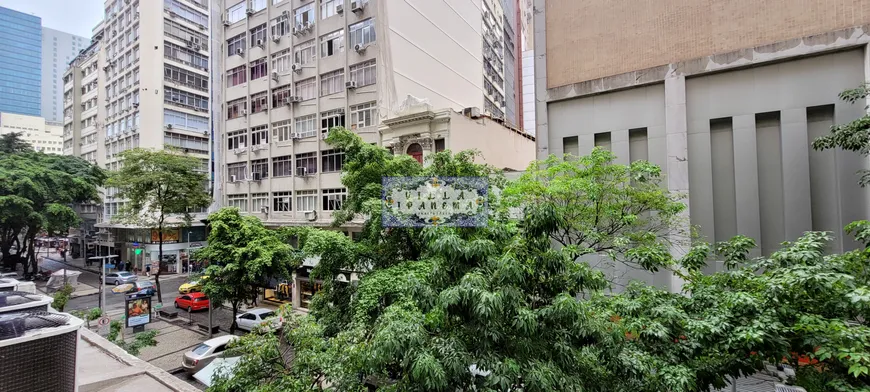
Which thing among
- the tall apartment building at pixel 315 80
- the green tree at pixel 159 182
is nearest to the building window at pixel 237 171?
the tall apartment building at pixel 315 80

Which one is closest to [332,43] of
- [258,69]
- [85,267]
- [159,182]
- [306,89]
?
[306,89]

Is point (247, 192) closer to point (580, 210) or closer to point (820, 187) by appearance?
point (580, 210)

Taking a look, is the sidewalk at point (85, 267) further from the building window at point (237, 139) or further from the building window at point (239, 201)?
the building window at point (237, 139)

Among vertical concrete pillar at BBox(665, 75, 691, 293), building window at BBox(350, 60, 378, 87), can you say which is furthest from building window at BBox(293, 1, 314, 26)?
vertical concrete pillar at BBox(665, 75, 691, 293)

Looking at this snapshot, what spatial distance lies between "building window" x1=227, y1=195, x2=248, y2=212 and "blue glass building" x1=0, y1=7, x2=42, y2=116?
116 m

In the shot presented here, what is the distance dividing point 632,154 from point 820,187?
474cm

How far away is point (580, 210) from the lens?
33.7ft

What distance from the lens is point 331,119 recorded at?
21359 millimetres

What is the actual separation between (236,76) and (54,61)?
147486mm

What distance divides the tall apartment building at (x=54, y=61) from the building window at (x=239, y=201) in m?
140

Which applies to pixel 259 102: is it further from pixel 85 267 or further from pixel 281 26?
pixel 85 267

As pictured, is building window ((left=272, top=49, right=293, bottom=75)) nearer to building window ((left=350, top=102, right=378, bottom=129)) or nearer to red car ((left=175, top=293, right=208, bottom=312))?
building window ((left=350, top=102, right=378, bottom=129))

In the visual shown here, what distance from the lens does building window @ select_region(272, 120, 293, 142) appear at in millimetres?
23234

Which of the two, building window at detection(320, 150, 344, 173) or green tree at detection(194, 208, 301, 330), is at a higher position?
building window at detection(320, 150, 344, 173)
